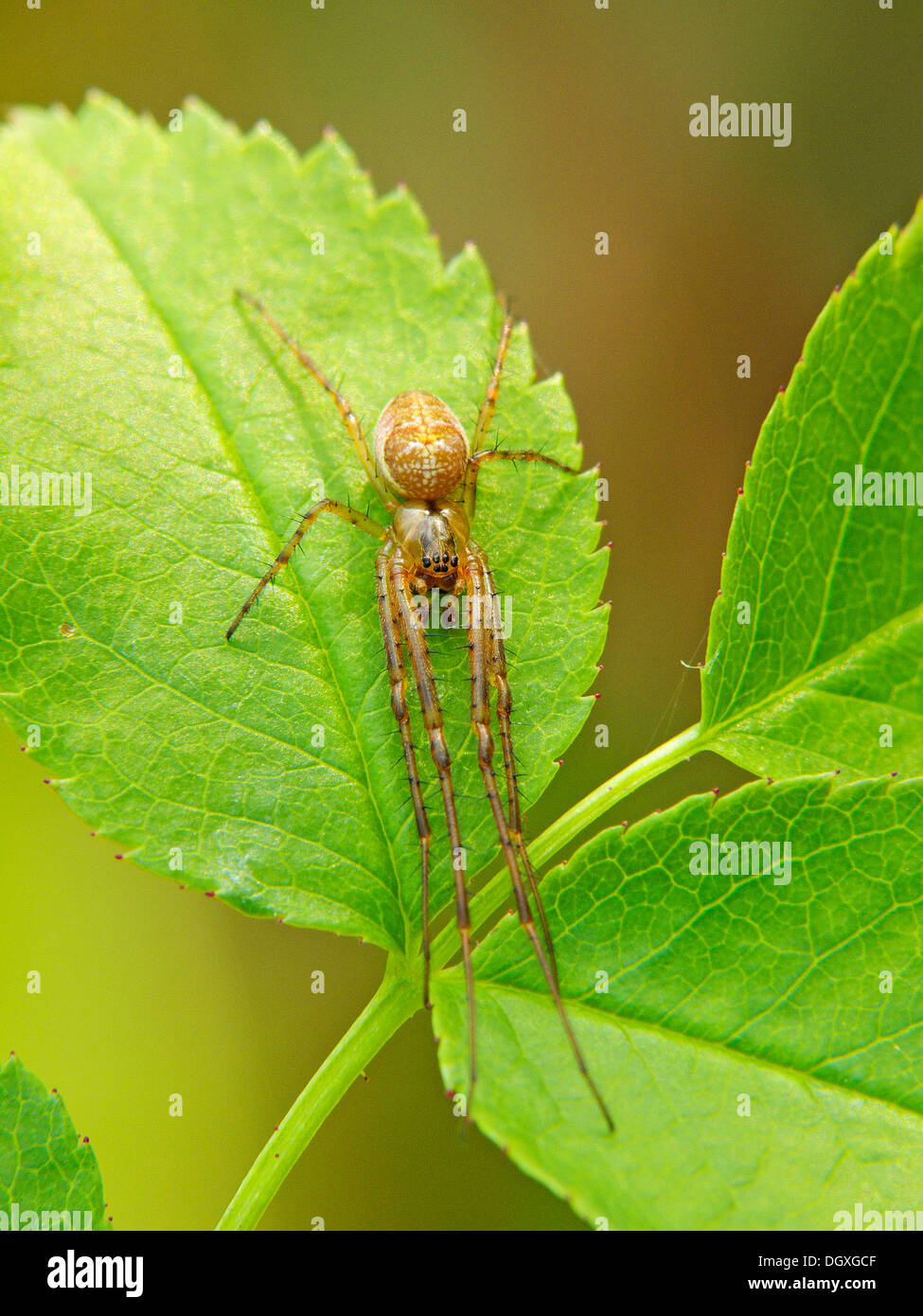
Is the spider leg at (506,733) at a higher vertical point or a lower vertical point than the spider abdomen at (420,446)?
lower

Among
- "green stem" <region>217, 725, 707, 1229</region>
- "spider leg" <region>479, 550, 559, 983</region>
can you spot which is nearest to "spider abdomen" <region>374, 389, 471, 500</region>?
"spider leg" <region>479, 550, 559, 983</region>

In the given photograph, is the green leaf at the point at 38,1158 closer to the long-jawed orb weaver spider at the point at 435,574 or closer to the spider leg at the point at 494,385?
the long-jawed orb weaver spider at the point at 435,574

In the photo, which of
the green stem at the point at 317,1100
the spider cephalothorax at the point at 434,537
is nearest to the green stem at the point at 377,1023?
the green stem at the point at 317,1100

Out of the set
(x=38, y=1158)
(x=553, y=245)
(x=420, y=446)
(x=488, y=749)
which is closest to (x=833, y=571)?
(x=488, y=749)

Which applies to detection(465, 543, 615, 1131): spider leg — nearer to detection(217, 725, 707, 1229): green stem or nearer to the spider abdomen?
detection(217, 725, 707, 1229): green stem

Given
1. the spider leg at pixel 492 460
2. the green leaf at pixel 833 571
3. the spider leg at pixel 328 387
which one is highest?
the spider leg at pixel 328 387

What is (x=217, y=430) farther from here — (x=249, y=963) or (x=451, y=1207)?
(x=451, y=1207)

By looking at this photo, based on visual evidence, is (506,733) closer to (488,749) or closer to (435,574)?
(488,749)
